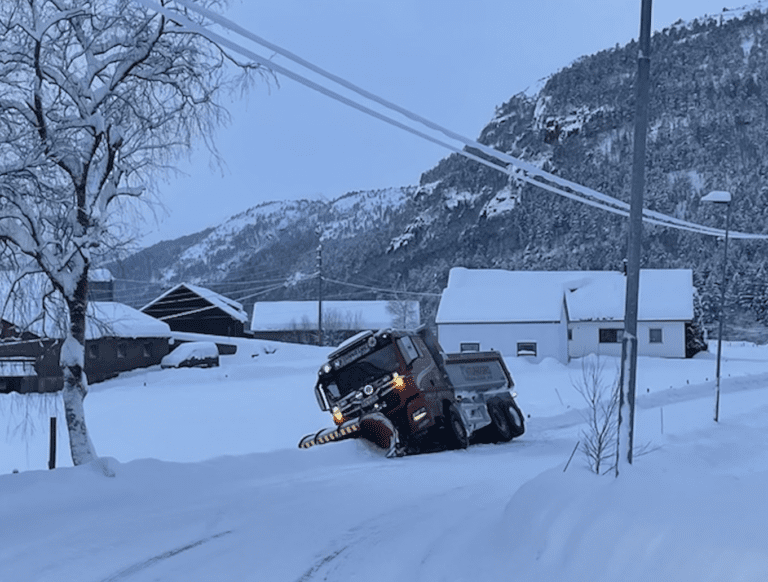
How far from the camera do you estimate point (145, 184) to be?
13648 millimetres

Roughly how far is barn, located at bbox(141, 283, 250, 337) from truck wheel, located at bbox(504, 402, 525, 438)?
5749cm

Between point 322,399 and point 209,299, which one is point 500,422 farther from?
point 209,299

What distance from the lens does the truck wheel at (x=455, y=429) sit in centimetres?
1769

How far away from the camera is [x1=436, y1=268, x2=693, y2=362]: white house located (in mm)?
51094

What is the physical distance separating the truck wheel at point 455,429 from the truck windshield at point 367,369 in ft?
5.62

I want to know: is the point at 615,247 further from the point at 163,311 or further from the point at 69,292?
the point at 69,292

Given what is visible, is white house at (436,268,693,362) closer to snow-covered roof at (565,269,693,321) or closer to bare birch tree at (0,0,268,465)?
snow-covered roof at (565,269,693,321)

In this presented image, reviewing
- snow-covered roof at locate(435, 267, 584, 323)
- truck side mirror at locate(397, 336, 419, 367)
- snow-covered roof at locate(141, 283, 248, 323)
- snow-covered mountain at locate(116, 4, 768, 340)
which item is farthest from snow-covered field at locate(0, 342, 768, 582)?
snow-covered mountain at locate(116, 4, 768, 340)

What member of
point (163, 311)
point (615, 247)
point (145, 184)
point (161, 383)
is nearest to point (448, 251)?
point (615, 247)

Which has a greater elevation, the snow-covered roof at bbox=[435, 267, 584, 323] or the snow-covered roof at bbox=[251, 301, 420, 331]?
the snow-covered roof at bbox=[435, 267, 584, 323]

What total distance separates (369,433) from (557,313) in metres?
35.7

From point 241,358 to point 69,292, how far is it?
169 ft

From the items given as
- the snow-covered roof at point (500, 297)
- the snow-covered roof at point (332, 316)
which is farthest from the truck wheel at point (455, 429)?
the snow-covered roof at point (332, 316)

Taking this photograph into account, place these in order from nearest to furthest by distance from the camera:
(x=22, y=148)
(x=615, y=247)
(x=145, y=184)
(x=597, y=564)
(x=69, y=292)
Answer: (x=597, y=564) → (x=22, y=148) → (x=69, y=292) → (x=145, y=184) → (x=615, y=247)
